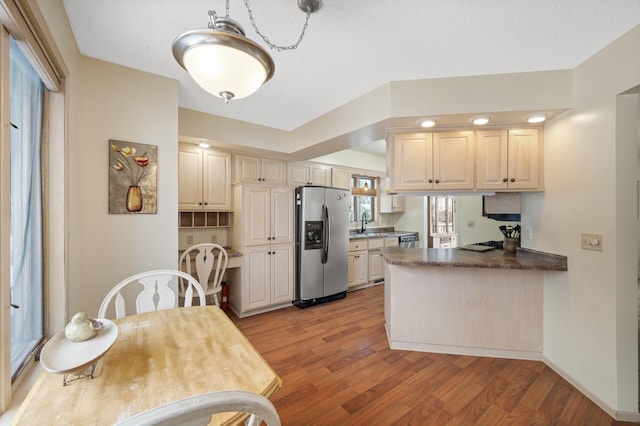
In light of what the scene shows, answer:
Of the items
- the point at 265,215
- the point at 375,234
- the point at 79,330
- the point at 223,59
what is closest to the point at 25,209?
the point at 79,330

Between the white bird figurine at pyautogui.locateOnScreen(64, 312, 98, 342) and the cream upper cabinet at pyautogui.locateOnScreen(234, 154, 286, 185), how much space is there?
2564 mm

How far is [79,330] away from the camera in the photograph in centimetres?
101

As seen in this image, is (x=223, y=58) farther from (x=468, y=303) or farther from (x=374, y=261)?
(x=374, y=261)

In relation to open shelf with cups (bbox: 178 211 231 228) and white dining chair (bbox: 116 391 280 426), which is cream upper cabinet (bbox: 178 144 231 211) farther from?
white dining chair (bbox: 116 391 280 426)

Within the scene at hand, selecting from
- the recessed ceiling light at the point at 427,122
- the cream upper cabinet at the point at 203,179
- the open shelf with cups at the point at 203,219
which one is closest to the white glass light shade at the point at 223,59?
the recessed ceiling light at the point at 427,122

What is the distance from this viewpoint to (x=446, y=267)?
2.37m

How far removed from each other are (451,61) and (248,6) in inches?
58.1

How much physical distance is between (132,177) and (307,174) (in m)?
2.50

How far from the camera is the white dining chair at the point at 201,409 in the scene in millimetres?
413

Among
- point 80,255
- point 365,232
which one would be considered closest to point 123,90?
point 80,255

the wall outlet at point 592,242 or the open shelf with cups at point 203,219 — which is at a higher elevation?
the open shelf with cups at point 203,219

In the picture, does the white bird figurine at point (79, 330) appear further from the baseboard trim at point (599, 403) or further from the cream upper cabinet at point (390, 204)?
the cream upper cabinet at point (390, 204)

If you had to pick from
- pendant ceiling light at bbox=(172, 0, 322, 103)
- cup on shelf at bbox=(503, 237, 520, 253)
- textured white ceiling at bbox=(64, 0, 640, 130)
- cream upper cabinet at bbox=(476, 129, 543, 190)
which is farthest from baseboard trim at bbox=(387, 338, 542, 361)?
pendant ceiling light at bbox=(172, 0, 322, 103)

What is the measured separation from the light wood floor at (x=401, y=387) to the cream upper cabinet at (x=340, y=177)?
249 cm
